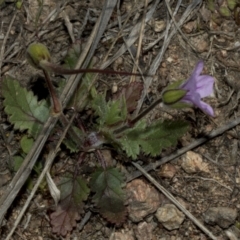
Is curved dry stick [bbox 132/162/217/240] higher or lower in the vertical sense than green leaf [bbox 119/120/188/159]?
lower

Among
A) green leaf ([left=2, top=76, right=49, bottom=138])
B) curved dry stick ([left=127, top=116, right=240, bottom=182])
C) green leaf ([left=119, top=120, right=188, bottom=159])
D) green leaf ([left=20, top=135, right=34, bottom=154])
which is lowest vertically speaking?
curved dry stick ([left=127, top=116, right=240, bottom=182])

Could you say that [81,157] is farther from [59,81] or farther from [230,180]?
[230,180]

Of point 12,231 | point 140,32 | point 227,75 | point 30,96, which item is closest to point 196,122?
point 227,75

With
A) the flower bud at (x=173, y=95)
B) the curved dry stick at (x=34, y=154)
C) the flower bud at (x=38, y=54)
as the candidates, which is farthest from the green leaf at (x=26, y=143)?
the flower bud at (x=173, y=95)

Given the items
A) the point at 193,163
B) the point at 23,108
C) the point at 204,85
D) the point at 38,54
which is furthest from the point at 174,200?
the point at 38,54

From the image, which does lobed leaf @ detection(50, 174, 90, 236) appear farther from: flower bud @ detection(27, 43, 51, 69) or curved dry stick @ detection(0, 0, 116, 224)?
flower bud @ detection(27, 43, 51, 69)

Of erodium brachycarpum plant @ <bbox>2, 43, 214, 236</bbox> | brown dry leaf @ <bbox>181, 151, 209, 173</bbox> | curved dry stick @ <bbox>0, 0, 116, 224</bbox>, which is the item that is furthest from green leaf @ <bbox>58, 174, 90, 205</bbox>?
brown dry leaf @ <bbox>181, 151, 209, 173</bbox>

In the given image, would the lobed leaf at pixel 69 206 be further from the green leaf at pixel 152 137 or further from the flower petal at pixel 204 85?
the flower petal at pixel 204 85
